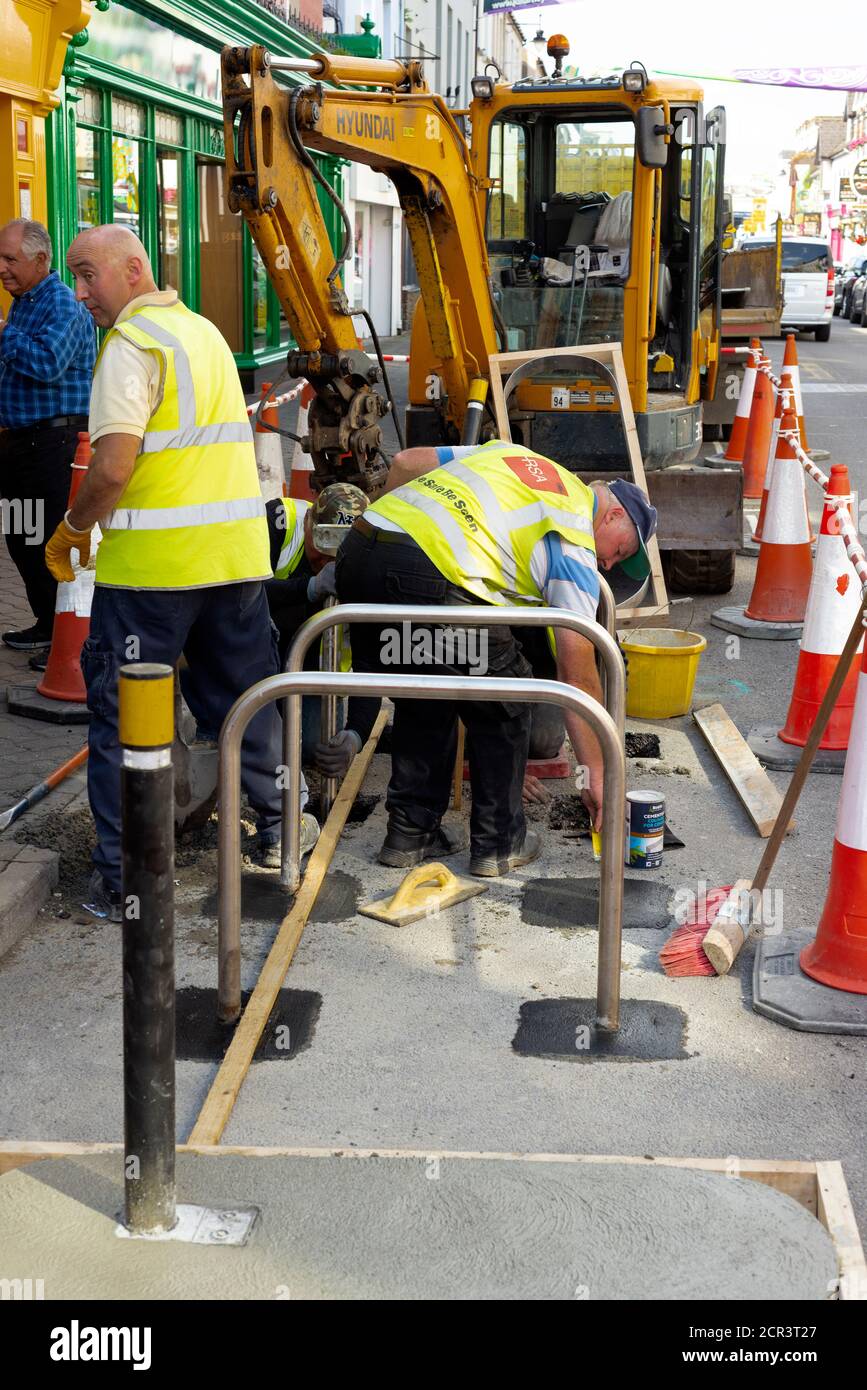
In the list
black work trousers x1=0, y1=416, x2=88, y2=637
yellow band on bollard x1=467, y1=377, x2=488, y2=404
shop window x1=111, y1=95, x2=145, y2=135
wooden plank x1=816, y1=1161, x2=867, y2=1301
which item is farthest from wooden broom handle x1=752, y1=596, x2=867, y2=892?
shop window x1=111, y1=95, x2=145, y2=135

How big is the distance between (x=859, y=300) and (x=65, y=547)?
41068 millimetres

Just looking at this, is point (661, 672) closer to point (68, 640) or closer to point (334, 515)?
point (334, 515)

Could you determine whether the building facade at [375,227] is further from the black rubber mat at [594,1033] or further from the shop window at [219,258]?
the black rubber mat at [594,1033]

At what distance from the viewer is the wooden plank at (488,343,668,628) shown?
806cm

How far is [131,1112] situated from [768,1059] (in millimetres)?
1830

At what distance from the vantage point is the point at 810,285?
3306cm

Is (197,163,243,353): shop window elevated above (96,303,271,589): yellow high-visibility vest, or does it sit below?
above

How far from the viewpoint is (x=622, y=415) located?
337 inches

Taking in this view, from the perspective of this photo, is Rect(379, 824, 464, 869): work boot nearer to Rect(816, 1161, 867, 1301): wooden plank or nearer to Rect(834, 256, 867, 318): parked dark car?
Rect(816, 1161, 867, 1301): wooden plank

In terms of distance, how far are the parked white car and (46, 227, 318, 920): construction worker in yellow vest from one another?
29.2 metres

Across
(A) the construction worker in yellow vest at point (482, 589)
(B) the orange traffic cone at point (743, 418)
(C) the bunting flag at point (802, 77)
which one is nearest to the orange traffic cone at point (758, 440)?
(B) the orange traffic cone at point (743, 418)

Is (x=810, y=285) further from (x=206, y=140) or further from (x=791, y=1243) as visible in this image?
(x=791, y=1243)

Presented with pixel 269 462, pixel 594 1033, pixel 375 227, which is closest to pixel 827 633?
pixel 594 1033
